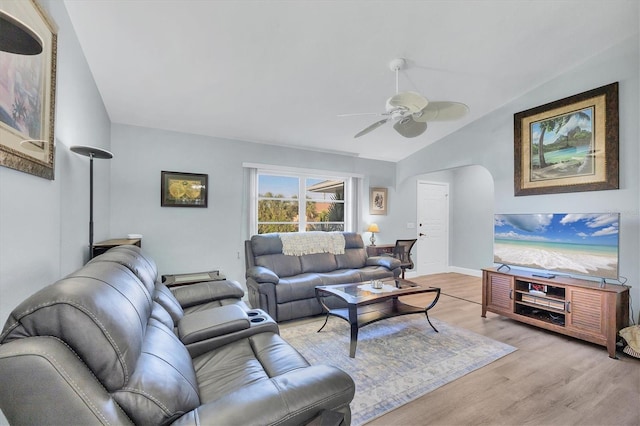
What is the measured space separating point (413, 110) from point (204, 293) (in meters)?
2.46

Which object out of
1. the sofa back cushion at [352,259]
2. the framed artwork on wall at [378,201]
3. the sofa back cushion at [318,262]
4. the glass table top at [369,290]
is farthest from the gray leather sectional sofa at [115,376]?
the framed artwork on wall at [378,201]

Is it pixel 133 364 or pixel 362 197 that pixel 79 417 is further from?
pixel 362 197

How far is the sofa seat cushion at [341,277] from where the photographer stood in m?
3.63

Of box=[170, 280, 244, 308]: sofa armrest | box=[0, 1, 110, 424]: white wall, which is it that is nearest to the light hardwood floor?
box=[170, 280, 244, 308]: sofa armrest

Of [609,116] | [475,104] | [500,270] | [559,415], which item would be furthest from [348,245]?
[609,116]

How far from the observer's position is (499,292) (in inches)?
136

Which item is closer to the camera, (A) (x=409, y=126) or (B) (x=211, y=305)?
(B) (x=211, y=305)

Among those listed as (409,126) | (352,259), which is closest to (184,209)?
(352,259)

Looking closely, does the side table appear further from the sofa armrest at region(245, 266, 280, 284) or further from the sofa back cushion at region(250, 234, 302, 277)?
the sofa armrest at region(245, 266, 280, 284)

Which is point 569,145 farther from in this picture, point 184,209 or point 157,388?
point 184,209

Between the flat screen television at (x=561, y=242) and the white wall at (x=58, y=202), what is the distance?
14.7 ft

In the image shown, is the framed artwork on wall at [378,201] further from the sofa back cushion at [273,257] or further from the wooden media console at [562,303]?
the wooden media console at [562,303]

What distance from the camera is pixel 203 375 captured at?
4.70 ft

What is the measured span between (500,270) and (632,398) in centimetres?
170
